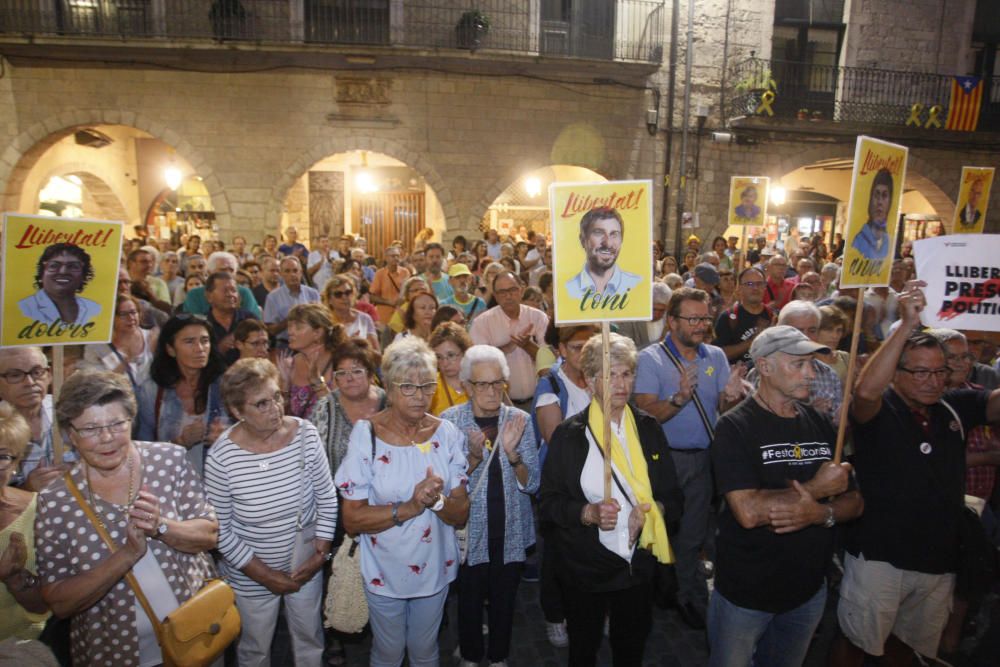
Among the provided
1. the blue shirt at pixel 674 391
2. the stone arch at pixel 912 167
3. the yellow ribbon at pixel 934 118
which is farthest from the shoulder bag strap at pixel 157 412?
the yellow ribbon at pixel 934 118

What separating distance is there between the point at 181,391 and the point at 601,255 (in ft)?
9.17

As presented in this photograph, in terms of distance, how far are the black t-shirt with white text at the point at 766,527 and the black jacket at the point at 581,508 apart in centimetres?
27

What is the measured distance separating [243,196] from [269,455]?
12.6 m

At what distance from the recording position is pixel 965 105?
15.7 m

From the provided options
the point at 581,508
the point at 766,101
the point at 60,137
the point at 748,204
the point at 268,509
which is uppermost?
the point at 766,101

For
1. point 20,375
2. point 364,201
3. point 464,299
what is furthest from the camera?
point 364,201

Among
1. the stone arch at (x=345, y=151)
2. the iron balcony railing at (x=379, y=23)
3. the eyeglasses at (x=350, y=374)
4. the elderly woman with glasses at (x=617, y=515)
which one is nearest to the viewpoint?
the elderly woman with glasses at (x=617, y=515)

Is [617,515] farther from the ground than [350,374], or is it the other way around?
[350,374]

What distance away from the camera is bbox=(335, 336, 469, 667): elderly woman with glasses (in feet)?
9.53

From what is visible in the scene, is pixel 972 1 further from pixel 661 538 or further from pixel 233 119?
pixel 661 538

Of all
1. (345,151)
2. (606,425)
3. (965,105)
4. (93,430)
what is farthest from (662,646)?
(965,105)

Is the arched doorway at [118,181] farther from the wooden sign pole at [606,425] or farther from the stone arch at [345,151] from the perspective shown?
the wooden sign pole at [606,425]

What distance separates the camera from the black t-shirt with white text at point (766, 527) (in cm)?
279

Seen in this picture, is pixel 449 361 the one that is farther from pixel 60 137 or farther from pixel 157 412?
Result: pixel 60 137
